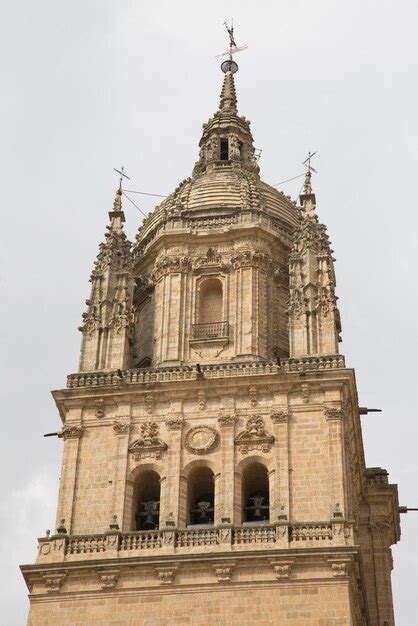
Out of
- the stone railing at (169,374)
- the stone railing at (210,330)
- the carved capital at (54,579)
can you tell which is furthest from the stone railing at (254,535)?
the stone railing at (210,330)

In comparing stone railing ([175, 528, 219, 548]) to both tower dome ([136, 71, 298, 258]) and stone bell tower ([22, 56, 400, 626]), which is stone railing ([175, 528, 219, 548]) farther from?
tower dome ([136, 71, 298, 258])

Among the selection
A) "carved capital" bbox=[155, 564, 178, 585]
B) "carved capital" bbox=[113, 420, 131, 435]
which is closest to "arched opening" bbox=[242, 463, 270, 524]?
"carved capital" bbox=[155, 564, 178, 585]

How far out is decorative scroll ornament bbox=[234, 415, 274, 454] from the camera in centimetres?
3991

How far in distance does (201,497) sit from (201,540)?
2287 mm

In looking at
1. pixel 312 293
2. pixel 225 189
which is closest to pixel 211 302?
pixel 312 293

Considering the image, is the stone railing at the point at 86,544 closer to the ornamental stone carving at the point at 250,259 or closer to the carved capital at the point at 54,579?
the carved capital at the point at 54,579

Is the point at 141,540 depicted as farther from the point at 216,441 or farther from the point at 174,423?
the point at 174,423

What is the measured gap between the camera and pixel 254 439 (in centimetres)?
4003

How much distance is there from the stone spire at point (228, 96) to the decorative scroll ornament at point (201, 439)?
1499cm

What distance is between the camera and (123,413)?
41000mm

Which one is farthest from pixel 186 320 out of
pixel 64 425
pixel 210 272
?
pixel 64 425

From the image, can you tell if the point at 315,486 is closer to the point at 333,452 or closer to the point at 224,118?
the point at 333,452

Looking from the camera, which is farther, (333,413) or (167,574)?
(333,413)

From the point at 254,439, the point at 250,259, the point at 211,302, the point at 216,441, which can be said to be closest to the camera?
the point at 254,439
